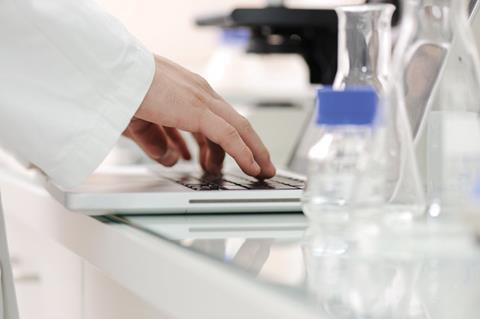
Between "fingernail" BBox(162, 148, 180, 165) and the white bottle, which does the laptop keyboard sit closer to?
"fingernail" BBox(162, 148, 180, 165)

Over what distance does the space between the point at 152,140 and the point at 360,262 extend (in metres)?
0.63

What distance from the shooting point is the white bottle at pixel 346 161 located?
612mm

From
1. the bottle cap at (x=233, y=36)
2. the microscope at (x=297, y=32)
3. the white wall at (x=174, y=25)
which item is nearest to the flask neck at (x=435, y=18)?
the microscope at (x=297, y=32)

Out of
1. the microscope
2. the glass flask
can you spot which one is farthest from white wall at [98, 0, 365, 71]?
the glass flask

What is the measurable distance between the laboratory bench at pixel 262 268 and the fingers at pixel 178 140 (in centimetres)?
27

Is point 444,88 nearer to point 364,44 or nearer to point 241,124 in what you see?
point 364,44

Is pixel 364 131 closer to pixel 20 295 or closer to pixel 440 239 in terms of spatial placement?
pixel 440 239

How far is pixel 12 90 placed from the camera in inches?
34.3

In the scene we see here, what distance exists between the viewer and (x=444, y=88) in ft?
2.37

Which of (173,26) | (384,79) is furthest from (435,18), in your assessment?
(173,26)

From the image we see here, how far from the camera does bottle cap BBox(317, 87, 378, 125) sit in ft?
1.99

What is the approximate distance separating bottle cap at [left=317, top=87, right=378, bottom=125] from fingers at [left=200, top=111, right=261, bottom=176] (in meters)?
0.32

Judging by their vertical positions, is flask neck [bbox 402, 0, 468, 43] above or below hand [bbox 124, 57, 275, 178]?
above

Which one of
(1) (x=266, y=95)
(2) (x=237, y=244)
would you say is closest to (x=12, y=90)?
(2) (x=237, y=244)
